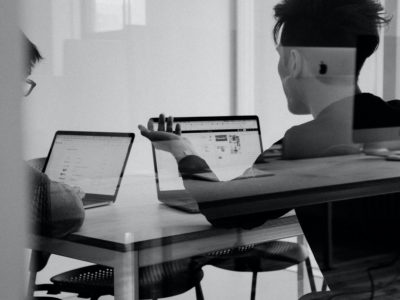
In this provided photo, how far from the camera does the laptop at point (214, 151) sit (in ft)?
3.34

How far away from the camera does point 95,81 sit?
85cm

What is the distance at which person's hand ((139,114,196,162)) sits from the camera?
3.16ft

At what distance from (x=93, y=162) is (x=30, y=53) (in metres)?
0.29

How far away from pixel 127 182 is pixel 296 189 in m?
0.44

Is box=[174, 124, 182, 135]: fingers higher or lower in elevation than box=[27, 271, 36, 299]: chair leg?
higher

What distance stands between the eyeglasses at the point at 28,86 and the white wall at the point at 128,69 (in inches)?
0.4

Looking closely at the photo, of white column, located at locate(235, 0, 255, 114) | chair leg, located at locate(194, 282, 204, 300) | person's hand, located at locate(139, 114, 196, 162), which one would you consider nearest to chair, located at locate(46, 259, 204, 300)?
chair leg, located at locate(194, 282, 204, 300)

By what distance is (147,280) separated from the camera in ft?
3.43

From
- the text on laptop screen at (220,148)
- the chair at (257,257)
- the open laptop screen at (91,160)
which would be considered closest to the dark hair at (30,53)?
the open laptop screen at (91,160)

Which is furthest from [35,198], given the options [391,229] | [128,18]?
[391,229]

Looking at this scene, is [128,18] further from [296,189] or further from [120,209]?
[296,189]

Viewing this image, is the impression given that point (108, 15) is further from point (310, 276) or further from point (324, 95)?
point (310, 276)

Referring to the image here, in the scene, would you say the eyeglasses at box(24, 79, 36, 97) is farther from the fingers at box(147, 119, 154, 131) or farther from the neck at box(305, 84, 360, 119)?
the neck at box(305, 84, 360, 119)

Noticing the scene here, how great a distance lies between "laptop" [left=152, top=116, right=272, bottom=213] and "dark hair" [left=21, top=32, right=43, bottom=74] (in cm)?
29
